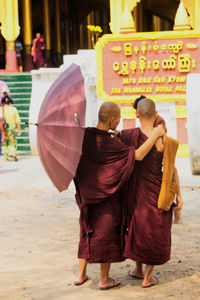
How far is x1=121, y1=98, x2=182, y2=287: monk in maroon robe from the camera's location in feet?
14.7

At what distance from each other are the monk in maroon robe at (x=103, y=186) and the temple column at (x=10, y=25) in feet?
46.8

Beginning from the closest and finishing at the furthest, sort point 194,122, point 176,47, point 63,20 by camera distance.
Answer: point 194,122 < point 176,47 < point 63,20

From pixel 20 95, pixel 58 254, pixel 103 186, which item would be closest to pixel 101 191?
pixel 103 186

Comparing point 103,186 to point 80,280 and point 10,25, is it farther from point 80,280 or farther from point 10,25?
point 10,25

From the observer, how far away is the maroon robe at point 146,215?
4480mm

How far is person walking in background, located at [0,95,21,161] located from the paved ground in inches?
143

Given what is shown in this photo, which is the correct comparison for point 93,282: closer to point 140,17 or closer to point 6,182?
point 6,182

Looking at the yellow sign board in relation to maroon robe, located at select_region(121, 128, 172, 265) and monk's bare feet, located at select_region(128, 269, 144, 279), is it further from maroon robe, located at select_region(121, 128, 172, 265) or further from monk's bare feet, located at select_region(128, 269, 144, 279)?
maroon robe, located at select_region(121, 128, 172, 265)

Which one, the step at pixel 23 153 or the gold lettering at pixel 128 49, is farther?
the step at pixel 23 153

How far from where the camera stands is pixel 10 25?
18312 millimetres

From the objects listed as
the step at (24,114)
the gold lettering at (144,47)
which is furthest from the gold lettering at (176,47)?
the step at (24,114)

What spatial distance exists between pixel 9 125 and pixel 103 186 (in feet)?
27.6

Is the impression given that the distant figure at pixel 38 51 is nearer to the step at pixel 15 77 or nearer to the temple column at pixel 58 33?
the step at pixel 15 77

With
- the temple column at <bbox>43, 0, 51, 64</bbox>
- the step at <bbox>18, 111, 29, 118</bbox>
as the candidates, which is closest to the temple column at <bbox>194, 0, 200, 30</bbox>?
the step at <bbox>18, 111, 29, 118</bbox>
